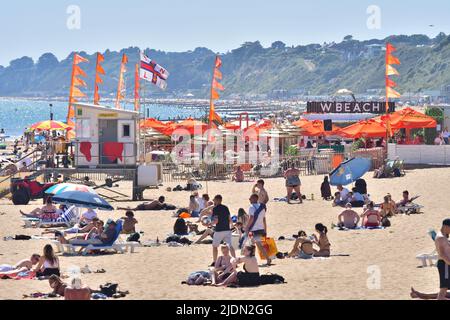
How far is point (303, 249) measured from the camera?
16.8m

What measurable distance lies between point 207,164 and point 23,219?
11.4 meters

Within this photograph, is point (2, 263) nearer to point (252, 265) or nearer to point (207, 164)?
point (252, 265)

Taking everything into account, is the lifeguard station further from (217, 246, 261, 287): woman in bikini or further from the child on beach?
(217, 246, 261, 287): woman in bikini

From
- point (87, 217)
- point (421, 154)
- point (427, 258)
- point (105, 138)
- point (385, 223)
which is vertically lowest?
point (427, 258)

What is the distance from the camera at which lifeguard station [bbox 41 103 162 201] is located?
27.2m

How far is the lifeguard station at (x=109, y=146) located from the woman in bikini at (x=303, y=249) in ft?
35.2

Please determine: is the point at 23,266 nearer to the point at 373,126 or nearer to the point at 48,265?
the point at 48,265

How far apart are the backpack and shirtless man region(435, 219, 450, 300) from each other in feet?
8.74

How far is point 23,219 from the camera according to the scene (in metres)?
21.9

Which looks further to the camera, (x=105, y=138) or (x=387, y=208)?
(x=105, y=138)

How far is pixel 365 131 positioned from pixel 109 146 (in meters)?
11.3

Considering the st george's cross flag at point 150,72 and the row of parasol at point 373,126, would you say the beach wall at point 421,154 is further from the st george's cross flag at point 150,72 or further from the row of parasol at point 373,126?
the st george's cross flag at point 150,72

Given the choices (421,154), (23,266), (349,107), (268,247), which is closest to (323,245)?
(268,247)
